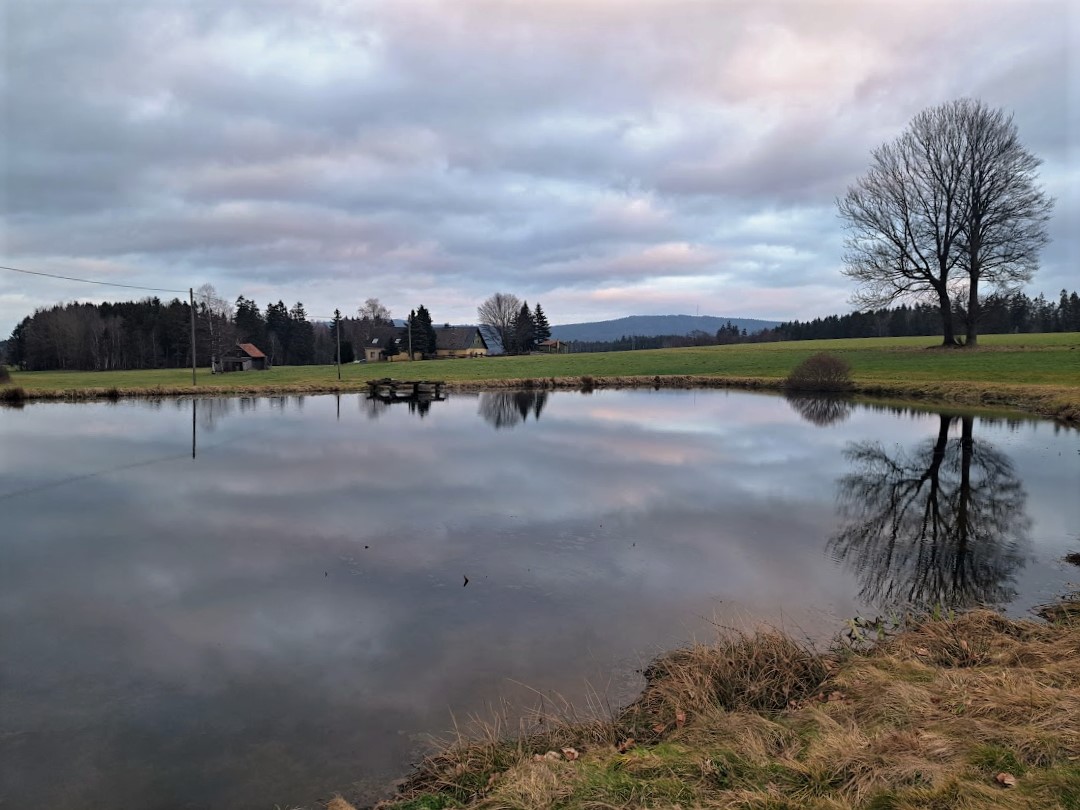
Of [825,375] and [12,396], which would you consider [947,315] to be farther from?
[12,396]

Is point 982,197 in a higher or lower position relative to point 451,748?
higher

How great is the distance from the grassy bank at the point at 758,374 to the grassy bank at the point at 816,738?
A: 79.8 feet

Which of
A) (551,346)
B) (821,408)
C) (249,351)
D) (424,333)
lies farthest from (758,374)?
(551,346)

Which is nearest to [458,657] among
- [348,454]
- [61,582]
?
[61,582]

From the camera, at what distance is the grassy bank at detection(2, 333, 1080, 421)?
31.7 metres

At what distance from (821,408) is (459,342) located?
75.6 metres

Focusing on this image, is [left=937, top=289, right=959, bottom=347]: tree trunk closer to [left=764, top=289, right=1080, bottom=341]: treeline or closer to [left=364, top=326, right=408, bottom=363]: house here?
[left=764, top=289, right=1080, bottom=341]: treeline

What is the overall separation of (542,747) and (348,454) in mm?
15288

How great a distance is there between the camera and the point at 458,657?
6.70m

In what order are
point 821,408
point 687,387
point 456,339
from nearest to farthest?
point 821,408 → point 687,387 → point 456,339

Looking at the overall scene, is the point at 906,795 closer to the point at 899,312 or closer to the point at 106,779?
the point at 106,779

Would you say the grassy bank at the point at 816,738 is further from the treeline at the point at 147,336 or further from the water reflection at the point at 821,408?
the treeline at the point at 147,336

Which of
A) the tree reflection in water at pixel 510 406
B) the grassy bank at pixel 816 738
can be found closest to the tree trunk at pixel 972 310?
the tree reflection in water at pixel 510 406

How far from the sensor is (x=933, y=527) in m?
11.2
